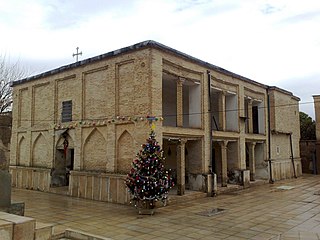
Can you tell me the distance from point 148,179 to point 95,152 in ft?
14.4

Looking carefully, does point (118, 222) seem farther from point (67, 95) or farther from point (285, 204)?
point (67, 95)

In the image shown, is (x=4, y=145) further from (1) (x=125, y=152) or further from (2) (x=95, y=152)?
(2) (x=95, y=152)

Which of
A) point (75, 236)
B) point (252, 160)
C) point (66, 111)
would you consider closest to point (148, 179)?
point (75, 236)

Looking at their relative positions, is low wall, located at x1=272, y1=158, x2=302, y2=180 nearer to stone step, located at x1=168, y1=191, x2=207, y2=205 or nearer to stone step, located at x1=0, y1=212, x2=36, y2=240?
stone step, located at x1=168, y1=191, x2=207, y2=205

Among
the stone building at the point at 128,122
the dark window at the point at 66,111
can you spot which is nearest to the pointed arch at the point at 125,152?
the stone building at the point at 128,122

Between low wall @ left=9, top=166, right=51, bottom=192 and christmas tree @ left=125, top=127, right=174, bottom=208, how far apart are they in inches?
278

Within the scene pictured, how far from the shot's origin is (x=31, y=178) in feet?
54.2

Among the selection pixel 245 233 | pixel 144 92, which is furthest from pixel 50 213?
pixel 245 233

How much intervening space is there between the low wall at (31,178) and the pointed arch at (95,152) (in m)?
2.89

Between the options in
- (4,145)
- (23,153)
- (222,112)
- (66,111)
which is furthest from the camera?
(23,153)

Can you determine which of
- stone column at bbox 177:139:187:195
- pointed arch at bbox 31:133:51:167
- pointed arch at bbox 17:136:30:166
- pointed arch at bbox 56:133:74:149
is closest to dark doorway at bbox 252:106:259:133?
stone column at bbox 177:139:187:195

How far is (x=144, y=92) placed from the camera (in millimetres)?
11883

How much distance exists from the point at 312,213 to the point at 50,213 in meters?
8.47

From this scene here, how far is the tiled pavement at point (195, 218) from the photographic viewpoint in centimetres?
793
